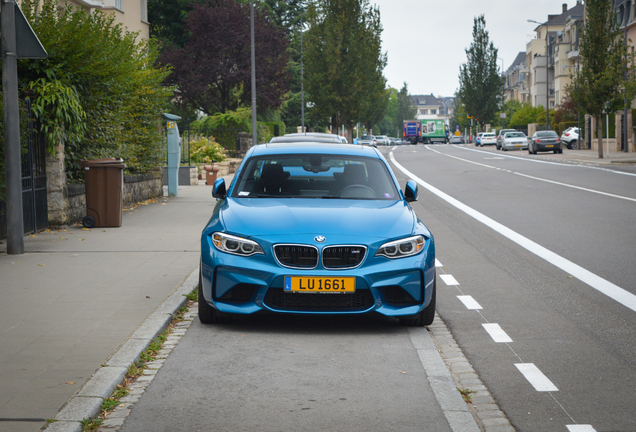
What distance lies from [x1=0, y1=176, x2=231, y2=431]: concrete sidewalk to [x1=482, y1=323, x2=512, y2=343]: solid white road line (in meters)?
2.60

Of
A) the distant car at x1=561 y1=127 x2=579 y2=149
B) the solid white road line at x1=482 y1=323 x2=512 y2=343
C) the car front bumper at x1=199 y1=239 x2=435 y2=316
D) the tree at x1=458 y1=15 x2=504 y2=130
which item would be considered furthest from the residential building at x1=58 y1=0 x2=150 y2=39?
the tree at x1=458 y1=15 x2=504 y2=130

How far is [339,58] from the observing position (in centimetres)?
7231

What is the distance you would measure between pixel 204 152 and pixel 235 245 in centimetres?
2485

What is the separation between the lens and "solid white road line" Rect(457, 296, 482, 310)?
7411 mm

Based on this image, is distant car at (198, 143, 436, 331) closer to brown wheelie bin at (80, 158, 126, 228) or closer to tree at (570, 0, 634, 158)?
brown wheelie bin at (80, 158, 126, 228)

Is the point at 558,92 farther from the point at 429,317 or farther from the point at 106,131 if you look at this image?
the point at 429,317

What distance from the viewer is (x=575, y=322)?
6.74 metres

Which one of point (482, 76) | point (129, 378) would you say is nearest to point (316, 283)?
point (129, 378)

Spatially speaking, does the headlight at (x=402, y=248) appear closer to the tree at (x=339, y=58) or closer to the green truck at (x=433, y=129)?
the tree at (x=339, y=58)

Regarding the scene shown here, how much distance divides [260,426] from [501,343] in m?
2.49

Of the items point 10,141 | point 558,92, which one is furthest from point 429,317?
point 558,92

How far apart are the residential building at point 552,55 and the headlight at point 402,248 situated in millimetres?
87043

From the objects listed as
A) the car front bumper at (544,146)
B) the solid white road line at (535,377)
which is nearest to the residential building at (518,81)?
the car front bumper at (544,146)

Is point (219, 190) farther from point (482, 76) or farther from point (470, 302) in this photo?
point (482, 76)
